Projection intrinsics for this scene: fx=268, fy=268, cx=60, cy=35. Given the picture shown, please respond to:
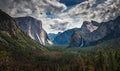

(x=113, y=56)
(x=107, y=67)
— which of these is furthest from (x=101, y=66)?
(x=113, y=56)

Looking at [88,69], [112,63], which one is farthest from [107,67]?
[88,69]

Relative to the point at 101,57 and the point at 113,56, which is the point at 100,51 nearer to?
the point at 101,57

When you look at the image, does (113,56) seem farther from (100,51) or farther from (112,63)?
(100,51)

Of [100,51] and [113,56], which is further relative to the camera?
[113,56]

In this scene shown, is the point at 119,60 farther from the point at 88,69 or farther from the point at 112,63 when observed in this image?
the point at 88,69

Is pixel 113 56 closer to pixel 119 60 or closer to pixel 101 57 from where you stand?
pixel 119 60

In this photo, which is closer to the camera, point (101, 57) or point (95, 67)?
point (101, 57)

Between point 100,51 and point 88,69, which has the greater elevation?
point 100,51

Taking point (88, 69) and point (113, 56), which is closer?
point (88, 69)
